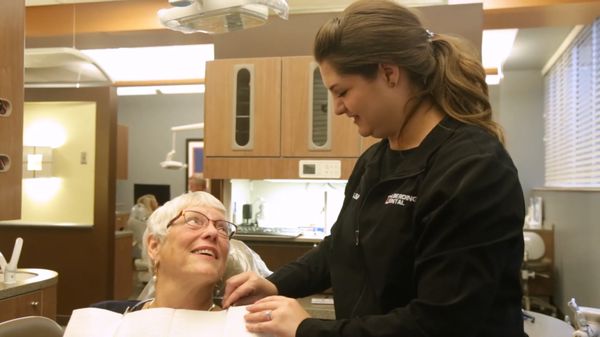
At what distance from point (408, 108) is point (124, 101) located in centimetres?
839

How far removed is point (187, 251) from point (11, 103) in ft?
5.46

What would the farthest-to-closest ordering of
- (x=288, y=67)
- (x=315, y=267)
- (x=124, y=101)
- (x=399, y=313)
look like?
(x=124, y=101) < (x=288, y=67) < (x=315, y=267) < (x=399, y=313)

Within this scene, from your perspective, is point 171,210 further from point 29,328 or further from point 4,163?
point 4,163

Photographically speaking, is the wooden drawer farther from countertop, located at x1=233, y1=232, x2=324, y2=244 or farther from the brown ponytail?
the brown ponytail

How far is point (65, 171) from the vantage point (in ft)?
16.7

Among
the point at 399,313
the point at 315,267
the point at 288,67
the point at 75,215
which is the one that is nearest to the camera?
the point at 399,313

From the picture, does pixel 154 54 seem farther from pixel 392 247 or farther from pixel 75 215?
pixel 392 247

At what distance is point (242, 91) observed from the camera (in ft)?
11.4

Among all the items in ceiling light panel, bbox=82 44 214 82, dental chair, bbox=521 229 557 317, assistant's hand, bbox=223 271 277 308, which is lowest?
dental chair, bbox=521 229 557 317

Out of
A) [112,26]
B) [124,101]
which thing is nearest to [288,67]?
[112,26]

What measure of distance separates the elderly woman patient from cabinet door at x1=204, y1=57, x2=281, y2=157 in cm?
177

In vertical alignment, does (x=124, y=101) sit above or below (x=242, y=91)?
above

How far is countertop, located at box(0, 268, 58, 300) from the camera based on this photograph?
2689 mm

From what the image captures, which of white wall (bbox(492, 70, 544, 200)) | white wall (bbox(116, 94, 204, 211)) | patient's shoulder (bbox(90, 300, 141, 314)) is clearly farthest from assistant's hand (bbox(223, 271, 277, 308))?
white wall (bbox(116, 94, 204, 211))
